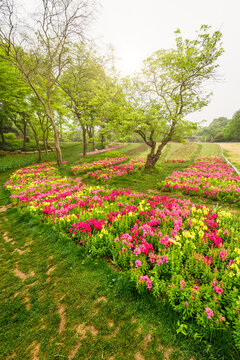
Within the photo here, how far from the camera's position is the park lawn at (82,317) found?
6.58 feet

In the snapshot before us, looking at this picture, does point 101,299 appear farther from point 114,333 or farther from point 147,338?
point 147,338

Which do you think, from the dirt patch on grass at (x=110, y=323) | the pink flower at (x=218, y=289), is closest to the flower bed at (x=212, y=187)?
the pink flower at (x=218, y=289)

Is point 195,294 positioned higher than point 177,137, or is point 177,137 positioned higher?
point 177,137

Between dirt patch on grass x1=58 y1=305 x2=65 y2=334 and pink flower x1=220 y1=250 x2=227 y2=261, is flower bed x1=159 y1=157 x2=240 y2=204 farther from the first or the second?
dirt patch on grass x1=58 y1=305 x2=65 y2=334

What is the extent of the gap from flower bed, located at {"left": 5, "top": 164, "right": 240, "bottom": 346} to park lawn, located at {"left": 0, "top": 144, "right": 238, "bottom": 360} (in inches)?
9.9

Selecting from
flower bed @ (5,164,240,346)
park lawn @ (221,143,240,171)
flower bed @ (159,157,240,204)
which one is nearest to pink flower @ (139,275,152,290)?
flower bed @ (5,164,240,346)

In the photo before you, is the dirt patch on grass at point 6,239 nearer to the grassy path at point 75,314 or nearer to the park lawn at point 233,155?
the grassy path at point 75,314

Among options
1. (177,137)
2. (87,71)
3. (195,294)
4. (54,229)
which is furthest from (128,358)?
(87,71)

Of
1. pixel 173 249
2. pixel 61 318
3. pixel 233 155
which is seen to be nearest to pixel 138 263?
pixel 173 249

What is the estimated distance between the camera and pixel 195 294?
2434 millimetres

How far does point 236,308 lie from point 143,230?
2.27 m

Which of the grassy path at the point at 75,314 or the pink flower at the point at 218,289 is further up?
the pink flower at the point at 218,289

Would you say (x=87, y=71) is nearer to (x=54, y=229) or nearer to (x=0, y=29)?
(x=0, y=29)

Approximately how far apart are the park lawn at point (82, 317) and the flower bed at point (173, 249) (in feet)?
0.83
